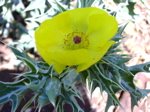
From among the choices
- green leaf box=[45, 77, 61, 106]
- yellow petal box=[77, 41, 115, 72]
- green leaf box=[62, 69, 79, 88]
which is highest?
yellow petal box=[77, 41, 115, 72]

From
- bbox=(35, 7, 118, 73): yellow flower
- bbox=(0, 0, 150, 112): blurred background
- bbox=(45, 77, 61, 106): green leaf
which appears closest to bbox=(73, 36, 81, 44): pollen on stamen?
bbox=(35, 7, 118, 73): yellow flower

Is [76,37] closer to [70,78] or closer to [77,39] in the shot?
[77,39]

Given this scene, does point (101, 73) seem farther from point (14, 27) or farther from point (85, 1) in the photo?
point (14, 27)

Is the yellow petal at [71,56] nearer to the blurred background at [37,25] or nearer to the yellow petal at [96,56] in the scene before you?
the yellow petal at [96,56]

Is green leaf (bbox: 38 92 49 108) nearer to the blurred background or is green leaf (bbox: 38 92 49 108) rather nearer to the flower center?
the flower center

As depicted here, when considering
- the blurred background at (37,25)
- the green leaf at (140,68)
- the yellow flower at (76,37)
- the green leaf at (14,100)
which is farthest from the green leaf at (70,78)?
the blurred background at (37,25)

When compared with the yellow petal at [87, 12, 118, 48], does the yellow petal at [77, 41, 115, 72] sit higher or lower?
lower

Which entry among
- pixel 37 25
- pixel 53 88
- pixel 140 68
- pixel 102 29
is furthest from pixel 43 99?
pixel 37 25

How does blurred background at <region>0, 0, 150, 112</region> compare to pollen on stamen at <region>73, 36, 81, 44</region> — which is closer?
pollen on stamen at <region>73, 36, 81, 44</region>
